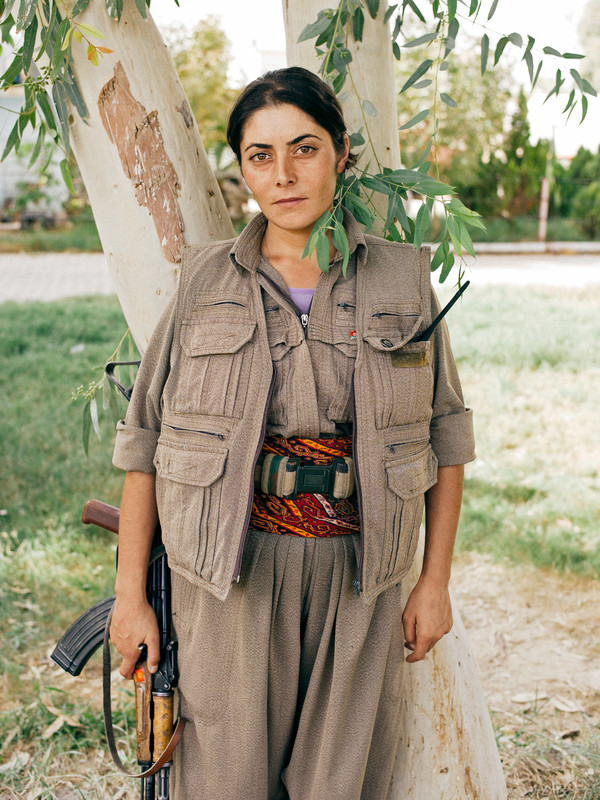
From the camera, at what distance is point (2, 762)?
297 cm

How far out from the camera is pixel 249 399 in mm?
1736

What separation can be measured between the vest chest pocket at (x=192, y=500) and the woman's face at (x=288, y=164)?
1.96 ft

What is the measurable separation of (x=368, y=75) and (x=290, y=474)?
1256mm

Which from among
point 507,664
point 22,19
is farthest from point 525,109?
point 22,19

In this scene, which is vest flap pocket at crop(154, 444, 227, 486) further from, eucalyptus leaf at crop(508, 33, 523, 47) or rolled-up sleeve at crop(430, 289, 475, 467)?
eucalyptus leaf at crop(508, 33, 523, 47)

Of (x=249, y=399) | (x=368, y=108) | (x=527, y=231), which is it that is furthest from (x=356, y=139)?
(x=527, y=231)

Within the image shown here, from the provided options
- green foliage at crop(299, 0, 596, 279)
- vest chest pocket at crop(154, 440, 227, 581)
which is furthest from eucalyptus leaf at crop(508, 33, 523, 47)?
vest chest pocket at crop(154, 440, 227, 581)

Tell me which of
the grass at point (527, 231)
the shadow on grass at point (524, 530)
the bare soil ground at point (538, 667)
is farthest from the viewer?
the grass at point (527, 231)

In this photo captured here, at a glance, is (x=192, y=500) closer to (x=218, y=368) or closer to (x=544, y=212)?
(x=218, y=368)

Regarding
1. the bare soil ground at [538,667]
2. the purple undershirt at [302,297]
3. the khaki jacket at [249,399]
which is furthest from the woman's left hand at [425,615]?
the bare soil ground at [538,667]

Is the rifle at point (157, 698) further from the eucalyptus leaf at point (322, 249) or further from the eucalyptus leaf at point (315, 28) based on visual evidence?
the eucalyptus leaf at point (315, 28)

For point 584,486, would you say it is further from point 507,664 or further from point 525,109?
point 525,109

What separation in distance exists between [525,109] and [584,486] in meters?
14.4

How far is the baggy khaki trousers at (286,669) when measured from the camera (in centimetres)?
183
